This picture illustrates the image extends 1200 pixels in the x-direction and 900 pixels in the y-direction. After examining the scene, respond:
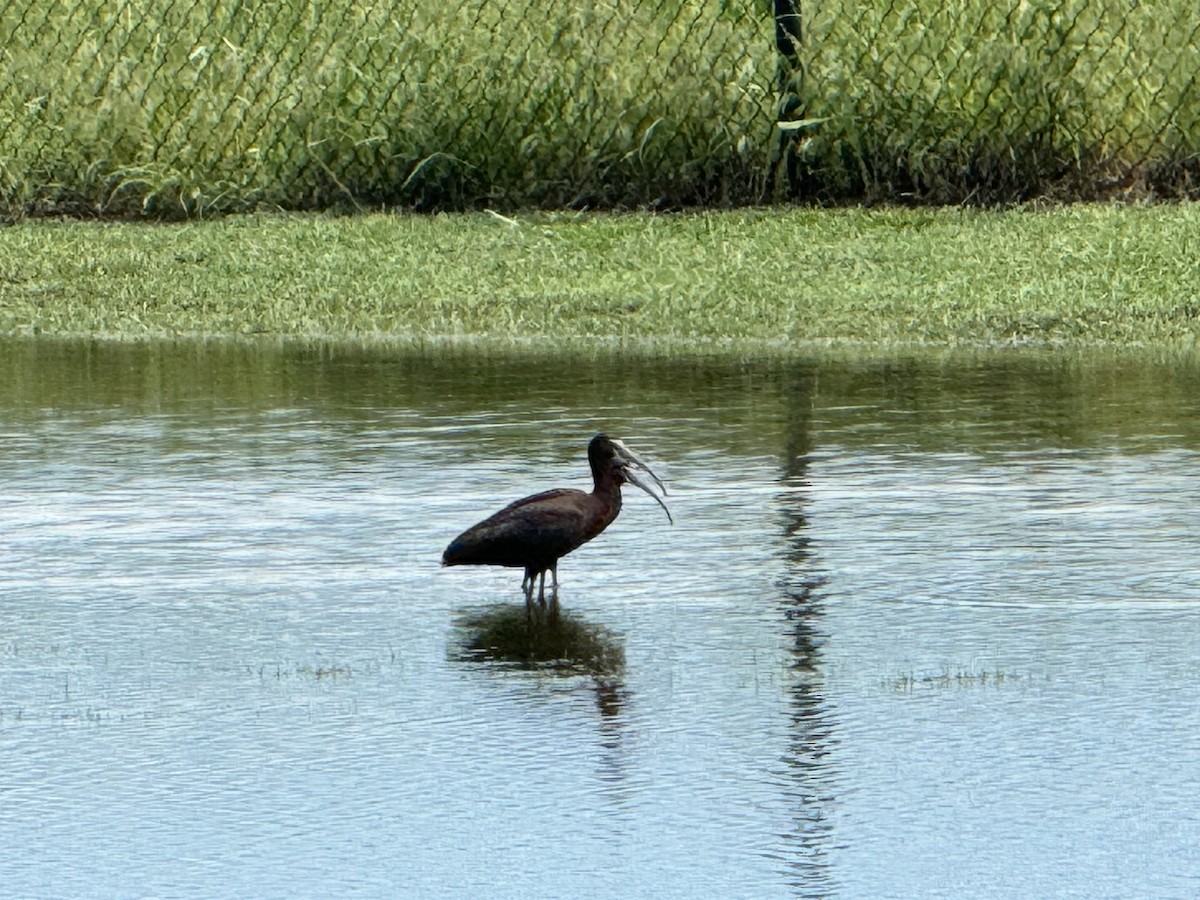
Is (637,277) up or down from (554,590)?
up

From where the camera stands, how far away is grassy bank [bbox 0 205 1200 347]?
12.0 meters

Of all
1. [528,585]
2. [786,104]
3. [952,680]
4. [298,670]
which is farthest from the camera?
[786,104]

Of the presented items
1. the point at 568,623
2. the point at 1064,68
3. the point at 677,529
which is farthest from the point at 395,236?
the point at 568,623

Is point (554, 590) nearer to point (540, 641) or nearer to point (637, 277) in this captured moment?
point (540, 641)

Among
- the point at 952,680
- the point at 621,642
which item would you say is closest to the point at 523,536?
the point at 621,642

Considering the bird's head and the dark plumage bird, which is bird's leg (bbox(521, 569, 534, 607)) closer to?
the dark plumage bird

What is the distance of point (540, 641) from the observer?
671 centimetres

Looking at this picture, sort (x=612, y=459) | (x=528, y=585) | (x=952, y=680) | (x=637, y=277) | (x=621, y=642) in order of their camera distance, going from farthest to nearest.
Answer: (x=637, y=277), (x=612, y=459), (x=528, y=585), (x=621, y=642), (x=952, y=680)

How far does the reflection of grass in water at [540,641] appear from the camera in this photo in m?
6.49

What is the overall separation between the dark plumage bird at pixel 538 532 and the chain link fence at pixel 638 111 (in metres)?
7.76

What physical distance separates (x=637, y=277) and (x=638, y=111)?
239 cm

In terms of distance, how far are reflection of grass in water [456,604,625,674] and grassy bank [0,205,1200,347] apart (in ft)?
16.1

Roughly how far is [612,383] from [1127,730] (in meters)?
5.20

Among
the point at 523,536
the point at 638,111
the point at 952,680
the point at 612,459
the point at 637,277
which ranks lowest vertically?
the point at 952,680
